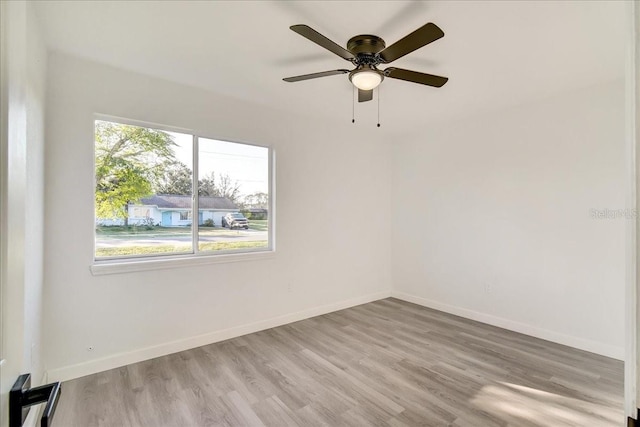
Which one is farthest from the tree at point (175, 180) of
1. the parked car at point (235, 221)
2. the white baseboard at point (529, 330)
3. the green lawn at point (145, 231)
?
the white baseboard at point (529, 330)

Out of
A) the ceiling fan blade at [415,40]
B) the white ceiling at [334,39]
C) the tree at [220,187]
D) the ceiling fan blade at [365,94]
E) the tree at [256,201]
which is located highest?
the white ceiling at [334,39]

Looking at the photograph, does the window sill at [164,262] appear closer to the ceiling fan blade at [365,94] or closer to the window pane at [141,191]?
the window pane at [141,191]

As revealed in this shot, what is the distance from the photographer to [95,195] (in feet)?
8.59

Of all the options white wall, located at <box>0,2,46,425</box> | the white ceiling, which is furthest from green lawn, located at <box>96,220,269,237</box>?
white wall, located at <box>0,2,46,425</box>

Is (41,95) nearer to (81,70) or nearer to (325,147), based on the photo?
(81,70)

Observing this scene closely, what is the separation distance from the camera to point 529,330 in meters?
3.42

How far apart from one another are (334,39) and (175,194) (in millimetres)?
2111

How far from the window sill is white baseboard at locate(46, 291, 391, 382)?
74 centimetres

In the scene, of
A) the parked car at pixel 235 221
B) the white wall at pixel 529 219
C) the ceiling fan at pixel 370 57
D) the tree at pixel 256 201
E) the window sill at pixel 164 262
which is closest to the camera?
the ceiling fan at pixel 370 57

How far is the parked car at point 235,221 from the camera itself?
3.44m

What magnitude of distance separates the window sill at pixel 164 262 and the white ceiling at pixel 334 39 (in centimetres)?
176

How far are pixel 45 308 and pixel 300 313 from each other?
2.50 metres

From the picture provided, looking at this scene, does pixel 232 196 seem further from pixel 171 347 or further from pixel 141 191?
pixel 171 347

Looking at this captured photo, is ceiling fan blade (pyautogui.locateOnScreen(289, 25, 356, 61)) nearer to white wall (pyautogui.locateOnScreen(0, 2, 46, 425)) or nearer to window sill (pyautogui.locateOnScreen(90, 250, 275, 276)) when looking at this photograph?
white wall (pyautogui.locateOnScreen(0, 2, 46, 425))
